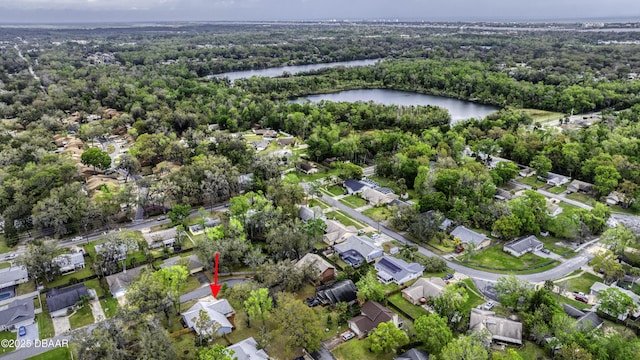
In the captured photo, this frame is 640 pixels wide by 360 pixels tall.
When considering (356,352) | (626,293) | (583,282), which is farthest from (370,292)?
(626,293)

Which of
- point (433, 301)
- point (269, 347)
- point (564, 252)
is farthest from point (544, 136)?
point (269, 347)

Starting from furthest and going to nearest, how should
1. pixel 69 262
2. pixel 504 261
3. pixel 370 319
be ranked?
1. pixel 504 261
2. pixel 69 262
3. pixel 370 319

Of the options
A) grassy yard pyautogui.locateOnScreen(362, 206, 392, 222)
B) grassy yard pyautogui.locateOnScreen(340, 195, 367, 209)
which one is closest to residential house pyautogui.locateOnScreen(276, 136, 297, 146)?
grassy yard pyautogui.locateOnScreen(340, 195, 367, 209)

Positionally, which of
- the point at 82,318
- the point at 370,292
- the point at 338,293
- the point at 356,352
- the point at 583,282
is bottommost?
the point at 82,318

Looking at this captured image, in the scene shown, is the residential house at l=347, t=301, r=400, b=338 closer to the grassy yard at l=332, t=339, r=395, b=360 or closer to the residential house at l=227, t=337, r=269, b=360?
the grassy yard at l=332, t=339, r=395, b=360

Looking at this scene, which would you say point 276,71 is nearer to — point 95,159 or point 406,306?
point 95,159

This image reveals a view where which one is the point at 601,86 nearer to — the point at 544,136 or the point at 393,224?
the point at 544,136
